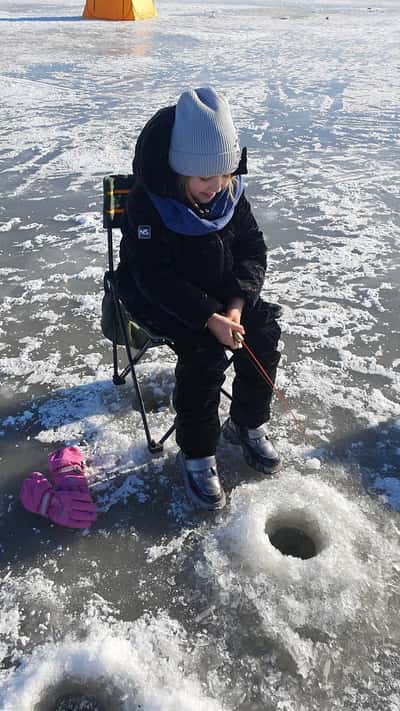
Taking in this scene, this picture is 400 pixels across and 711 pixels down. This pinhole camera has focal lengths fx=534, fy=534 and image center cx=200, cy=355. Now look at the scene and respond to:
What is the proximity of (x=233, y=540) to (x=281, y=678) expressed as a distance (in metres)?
0.54

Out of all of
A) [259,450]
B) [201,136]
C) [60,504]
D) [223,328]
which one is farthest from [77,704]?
[201,136]

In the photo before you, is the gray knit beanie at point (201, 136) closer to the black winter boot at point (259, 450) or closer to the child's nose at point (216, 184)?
the child's nose at point (216, 184)

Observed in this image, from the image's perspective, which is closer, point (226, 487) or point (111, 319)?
point (226, 487)

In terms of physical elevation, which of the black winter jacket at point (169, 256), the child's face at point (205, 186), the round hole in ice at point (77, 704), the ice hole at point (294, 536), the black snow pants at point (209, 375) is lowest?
the round hole in ice at point (77, 704)

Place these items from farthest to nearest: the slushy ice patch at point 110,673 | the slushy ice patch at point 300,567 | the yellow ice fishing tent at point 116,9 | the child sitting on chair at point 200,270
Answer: the yellow ice fishing tent at point 116,9, the child sitting on chair at point 200,270, the slushy ice patch at point 300,567, the slushy ice patch at point 110,673

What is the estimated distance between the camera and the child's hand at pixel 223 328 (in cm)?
214

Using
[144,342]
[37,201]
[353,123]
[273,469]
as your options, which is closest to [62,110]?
[37,201]

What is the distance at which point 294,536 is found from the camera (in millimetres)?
2221

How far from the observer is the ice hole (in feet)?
7.09

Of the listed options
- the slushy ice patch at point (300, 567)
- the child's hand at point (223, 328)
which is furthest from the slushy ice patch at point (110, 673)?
the child's hand at point (223, 328)

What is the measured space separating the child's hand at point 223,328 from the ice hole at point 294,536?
0.78 meters

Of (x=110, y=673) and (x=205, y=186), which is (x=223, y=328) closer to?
(x=205, y=186)

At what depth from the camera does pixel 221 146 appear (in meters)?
1.97

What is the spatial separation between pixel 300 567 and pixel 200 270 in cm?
124
